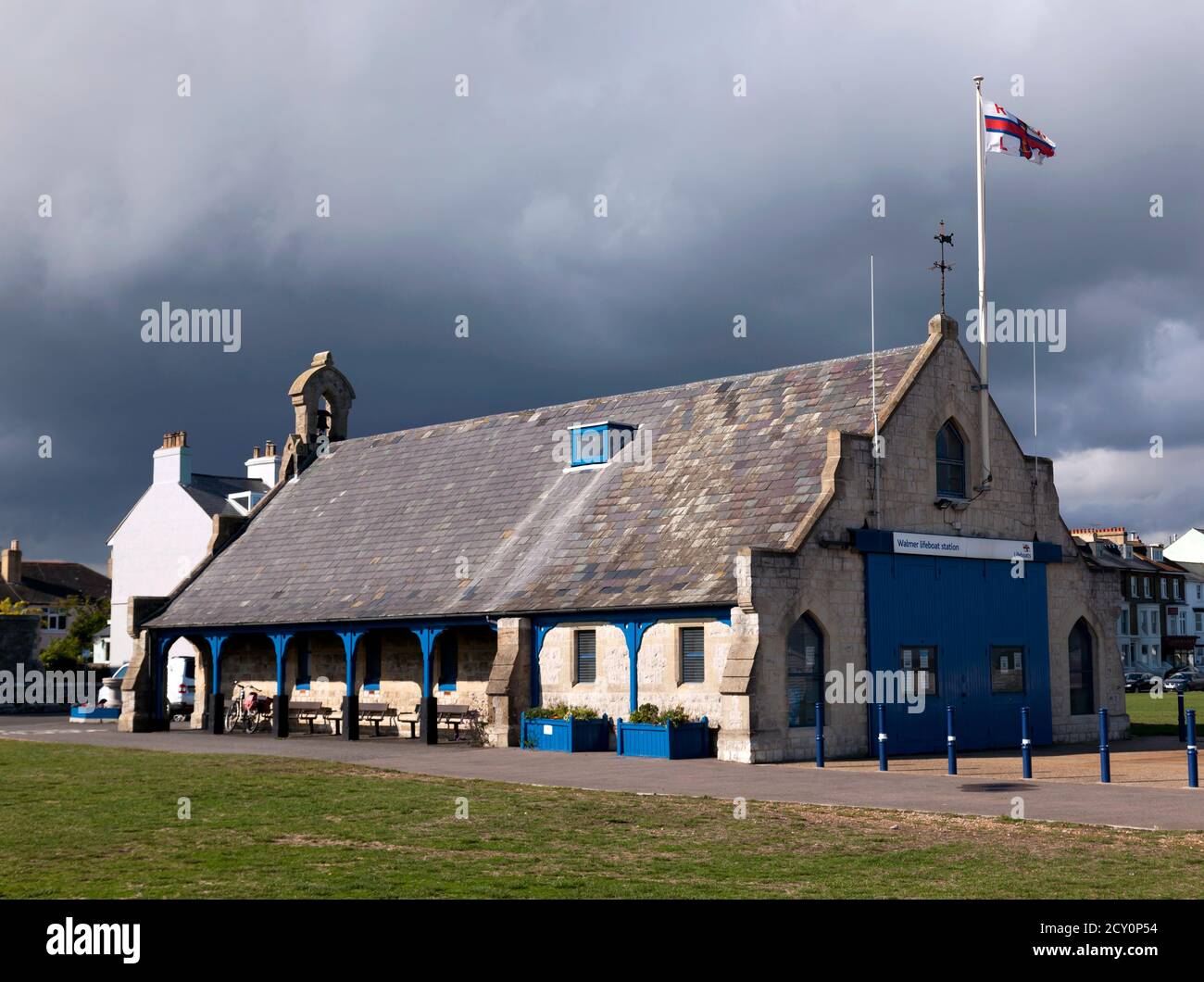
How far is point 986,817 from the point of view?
657 inches

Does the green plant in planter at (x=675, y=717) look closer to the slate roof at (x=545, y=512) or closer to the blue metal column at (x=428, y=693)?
the slate roof at (x=545, y=512)

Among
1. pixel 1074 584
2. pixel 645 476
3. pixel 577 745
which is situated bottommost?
pixel 577 745

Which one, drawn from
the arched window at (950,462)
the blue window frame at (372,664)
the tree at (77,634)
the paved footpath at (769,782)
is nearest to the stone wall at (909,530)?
the arched window at (950,462)

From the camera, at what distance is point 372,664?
35.6 metres

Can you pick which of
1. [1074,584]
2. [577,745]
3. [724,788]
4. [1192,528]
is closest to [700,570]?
[577,745]

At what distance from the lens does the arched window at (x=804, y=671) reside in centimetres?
2653

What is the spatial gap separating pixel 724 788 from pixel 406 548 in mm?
17086

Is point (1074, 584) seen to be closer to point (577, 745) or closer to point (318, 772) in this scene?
point (577, 745)

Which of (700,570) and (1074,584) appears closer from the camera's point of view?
(700,570)

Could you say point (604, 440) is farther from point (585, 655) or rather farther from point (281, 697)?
point (281, 697)

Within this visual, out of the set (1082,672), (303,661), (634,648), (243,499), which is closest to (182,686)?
(303,661)

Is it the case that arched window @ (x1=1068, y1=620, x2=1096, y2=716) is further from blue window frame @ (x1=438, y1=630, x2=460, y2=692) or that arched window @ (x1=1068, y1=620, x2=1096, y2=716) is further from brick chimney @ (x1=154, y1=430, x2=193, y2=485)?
brick chimney @ (x1=154, y1=430, x2=193, y2=485)


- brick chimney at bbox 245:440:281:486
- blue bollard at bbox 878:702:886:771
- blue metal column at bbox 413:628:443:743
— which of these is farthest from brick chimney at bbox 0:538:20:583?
blue bollard at bbox 878:702:886:771

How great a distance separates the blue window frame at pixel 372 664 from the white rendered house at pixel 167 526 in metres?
29.4
